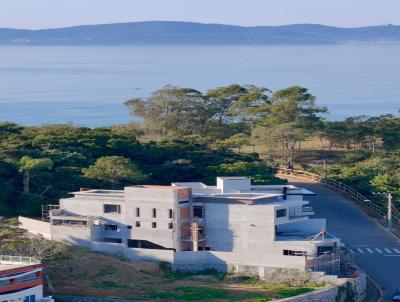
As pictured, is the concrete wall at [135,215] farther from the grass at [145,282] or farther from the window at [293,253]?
the window at [293,253]

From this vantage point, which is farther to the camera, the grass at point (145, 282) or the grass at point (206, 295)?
the grass at point (145, 282)

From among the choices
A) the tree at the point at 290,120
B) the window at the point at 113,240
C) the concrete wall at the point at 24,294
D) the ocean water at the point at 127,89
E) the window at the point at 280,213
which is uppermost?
the ocean water at the point at 127,89

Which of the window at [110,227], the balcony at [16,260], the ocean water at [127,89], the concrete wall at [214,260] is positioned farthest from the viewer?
the ocean water at [127,89]

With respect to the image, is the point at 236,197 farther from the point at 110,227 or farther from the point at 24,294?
the point at 24,294

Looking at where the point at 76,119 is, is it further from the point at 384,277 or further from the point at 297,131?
the point at 384,277

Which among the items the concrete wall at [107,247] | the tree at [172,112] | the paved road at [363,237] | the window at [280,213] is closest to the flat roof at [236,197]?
the window at [280,213]

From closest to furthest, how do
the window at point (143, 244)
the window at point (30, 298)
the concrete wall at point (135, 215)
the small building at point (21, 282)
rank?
the small building at point (21, 282) < the window at point (30, 298) < the concrete wall at point (135, 215) < the window at point (143, 244)

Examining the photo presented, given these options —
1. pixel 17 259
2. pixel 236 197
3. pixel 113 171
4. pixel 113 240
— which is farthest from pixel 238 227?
pixel 113 171

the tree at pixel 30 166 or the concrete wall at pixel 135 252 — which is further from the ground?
the tree at pixel 30 166
